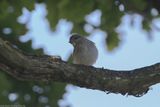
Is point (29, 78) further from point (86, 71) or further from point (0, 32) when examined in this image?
point (0, 32)

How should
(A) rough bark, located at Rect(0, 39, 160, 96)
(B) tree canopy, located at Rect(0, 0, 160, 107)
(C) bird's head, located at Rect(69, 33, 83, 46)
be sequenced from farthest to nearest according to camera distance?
(C) bird's head, located at Rect(69, 33, 83, 46), (B) tree canopy, located at Rect(0, 0, 160, 107), (A) rough bark, located at Rect(0, 39, 160, 96)

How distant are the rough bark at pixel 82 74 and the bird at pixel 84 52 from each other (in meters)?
1.37

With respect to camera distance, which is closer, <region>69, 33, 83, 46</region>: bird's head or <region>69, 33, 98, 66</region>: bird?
<region>69, 33, 98, 66</region>: bird

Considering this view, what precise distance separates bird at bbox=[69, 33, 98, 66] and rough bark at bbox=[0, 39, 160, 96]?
4.50 ft

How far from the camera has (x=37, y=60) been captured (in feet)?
21.0

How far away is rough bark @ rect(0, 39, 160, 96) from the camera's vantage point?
6.30 meters

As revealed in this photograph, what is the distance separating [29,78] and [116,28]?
107 inches

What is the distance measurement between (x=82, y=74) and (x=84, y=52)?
5.52ft

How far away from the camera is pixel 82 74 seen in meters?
6.53

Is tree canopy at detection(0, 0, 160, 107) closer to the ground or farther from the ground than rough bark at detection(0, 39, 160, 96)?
farther from the ground

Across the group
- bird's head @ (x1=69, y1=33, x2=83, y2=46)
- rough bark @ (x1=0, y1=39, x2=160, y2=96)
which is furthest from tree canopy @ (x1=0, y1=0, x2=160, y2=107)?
rough bark @ (x1=0, y1=39, x2=160, y2=96)

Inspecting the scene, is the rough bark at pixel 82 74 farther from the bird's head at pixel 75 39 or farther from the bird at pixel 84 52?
the bird's head at pixel 75 39

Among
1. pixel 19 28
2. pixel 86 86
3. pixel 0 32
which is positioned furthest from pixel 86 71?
pixel 0 32

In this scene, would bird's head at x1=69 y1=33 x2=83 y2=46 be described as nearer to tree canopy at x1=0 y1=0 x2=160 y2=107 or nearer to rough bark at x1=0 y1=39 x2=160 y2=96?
tree canopy at x1=0 y1=0 x2=160 y2=107
